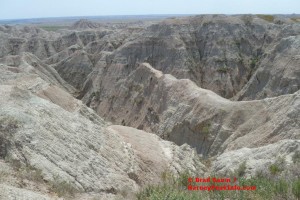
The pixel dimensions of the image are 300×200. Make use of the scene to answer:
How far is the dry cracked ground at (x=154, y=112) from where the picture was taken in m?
15.0

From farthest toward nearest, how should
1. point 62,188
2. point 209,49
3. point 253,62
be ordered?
point 209,49
point 253,62
point 62,188

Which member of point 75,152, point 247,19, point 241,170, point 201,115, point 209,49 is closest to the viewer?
point 75,152

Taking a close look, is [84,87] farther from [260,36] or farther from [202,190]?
[202,190]

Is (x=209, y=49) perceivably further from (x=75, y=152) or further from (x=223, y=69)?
(x=75, y=152)

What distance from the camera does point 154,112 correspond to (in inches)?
1869

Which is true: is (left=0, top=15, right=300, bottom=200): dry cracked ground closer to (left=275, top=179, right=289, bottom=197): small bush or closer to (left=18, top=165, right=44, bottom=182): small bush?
(left=18, top=165, right=44, bottom=182): small bush

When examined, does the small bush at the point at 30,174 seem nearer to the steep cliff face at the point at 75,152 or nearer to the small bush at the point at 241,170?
the steep cliff face at the point at 75,152

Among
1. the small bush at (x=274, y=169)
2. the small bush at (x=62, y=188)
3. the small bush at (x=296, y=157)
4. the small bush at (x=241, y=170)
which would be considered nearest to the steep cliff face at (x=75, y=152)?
the small bush at (x=62, y=188)

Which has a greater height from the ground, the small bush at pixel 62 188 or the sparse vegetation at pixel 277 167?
the small bush at pixel 62 188

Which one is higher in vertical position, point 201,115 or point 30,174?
point 30,174

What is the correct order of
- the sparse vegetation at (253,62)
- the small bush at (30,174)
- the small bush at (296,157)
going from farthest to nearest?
the sparse vegetation at (253,62)
the small bush at (296,157)
the small bush at (30,174)

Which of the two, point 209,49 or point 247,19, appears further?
point 247,19

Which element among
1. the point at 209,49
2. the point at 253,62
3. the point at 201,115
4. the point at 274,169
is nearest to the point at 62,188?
the point at 274,169

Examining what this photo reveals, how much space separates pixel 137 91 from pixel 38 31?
371ft
